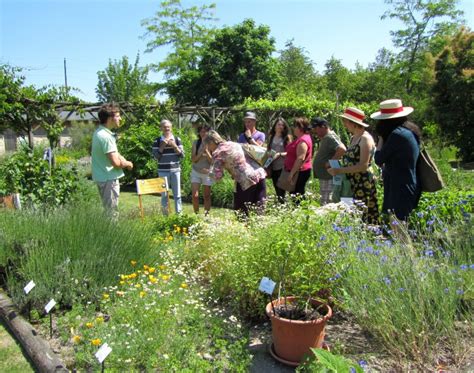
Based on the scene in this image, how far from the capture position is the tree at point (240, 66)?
27.9 metres

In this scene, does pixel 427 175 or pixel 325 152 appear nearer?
pixel 427 175

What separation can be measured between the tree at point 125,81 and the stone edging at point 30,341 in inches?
1350

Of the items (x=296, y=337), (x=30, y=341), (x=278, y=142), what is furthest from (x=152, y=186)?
(x=296, y=337)

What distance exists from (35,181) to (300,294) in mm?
4560

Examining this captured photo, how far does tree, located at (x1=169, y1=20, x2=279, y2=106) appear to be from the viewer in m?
27.9

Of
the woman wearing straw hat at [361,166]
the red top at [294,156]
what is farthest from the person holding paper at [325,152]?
the woman wearing straw hat at [361,166]

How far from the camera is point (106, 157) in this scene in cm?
505

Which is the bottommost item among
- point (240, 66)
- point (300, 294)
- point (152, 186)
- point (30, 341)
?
point (30, 341)

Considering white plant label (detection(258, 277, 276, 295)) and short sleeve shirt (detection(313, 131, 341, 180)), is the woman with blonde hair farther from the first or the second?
white plant label (detection(258, 277, 276, 295))

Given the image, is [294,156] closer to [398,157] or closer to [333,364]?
[398,157]

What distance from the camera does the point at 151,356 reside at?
2.58 meters

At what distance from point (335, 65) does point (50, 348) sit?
3993 centimetres

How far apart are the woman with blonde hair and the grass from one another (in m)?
2.74

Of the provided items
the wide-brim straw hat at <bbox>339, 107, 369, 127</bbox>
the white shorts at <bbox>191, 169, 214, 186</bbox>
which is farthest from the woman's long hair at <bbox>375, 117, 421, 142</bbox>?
Answer: the white shorts at <bbox>191, 169, 214, 186</bbox>
